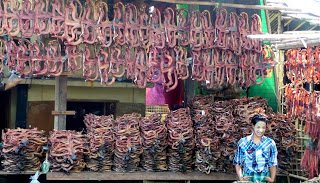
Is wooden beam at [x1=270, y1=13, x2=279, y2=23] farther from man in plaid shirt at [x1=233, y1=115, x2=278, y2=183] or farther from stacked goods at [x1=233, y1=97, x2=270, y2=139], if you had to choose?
man in plaid shirt at [x1=233, y1=115, x2=278, y2=183]

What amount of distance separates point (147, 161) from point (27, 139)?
1.77m

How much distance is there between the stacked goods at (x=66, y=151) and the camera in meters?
6.84

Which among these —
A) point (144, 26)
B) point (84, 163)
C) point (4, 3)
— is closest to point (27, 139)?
point (84, 163)

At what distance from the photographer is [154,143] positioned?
718 cm

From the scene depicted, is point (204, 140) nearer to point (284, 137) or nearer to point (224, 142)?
point (224, 142)

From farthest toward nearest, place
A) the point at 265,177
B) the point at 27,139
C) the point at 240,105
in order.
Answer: the point at 240,105 → the point at 27,139 → the point at 265,177

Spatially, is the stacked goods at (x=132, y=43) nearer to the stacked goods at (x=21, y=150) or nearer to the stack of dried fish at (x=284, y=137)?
the stack of dried fish at (x=284, y=137)

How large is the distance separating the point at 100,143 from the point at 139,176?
782 mm

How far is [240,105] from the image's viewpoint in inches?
312

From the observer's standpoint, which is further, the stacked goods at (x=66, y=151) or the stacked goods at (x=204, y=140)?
the stacked goods at (x=204, y=140)

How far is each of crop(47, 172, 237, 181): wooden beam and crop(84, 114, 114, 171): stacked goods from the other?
0.12 m

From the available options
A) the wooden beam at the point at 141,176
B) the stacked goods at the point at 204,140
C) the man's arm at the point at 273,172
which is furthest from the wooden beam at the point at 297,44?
the wooden beam at the point at 141,176

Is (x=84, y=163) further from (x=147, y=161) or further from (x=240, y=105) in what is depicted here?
(x=240, y=105)

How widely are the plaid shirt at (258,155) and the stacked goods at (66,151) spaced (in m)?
2.29
